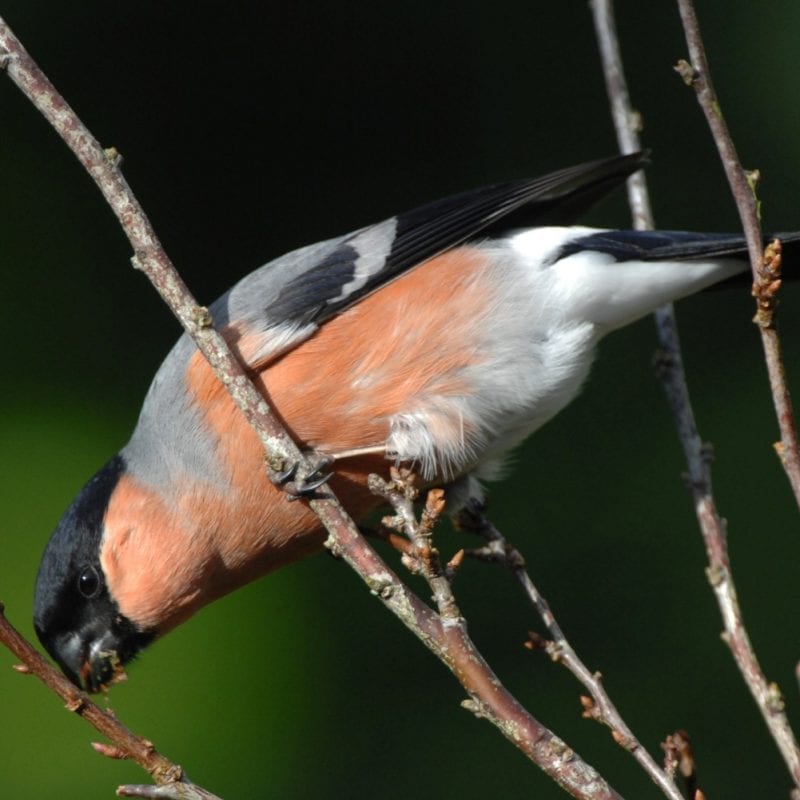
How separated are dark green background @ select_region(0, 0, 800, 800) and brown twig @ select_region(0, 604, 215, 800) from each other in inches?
73.7

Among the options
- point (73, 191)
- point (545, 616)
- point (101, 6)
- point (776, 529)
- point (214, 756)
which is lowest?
point (776, 529)

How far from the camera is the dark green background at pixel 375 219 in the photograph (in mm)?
3746

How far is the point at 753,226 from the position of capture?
1771 mm

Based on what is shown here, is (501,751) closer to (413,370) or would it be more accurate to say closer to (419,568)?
(413,370)

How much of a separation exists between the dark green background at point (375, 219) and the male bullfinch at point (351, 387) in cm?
97

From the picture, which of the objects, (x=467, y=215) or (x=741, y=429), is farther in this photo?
(x=741, y=429)

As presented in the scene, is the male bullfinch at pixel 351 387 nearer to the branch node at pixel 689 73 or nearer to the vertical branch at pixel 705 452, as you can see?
the vertical branch at pixel 705 452

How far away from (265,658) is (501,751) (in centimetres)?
72

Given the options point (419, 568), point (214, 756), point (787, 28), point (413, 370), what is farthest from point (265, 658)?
point (787, 28)

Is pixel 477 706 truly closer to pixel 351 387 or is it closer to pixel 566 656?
pixel 566 656

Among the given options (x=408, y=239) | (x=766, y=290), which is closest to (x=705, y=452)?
(x=766, y=290)

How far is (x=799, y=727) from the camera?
151 inches

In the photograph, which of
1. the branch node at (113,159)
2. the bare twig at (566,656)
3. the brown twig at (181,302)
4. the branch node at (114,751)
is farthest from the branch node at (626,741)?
the branch node at (113,159)

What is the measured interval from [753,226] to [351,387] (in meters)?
1.05
